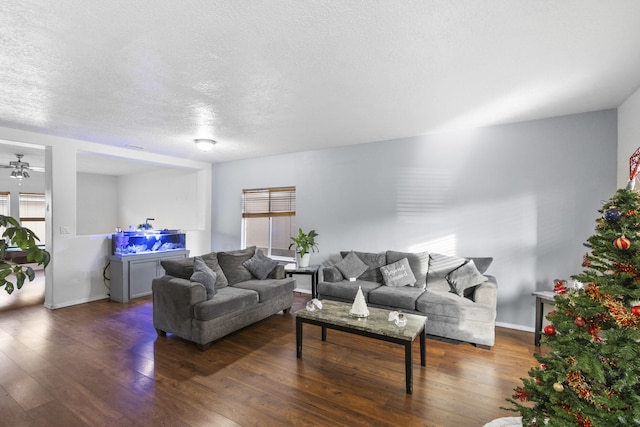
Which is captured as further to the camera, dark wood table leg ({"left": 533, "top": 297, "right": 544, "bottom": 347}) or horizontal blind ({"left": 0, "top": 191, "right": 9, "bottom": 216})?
horizontal blind ({"left": 0, "top": 191, "right": 9, "bottom": 216})

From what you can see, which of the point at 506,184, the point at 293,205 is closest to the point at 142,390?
the point at 293,205

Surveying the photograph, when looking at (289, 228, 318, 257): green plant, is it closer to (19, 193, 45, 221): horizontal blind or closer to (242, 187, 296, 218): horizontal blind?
(242, 187, 296, 218): horizontal blind

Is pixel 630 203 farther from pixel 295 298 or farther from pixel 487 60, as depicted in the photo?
pixel 295 298

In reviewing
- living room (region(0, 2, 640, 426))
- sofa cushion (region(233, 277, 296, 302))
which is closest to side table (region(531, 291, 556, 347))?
living room (region(0, 2, 640, 426))

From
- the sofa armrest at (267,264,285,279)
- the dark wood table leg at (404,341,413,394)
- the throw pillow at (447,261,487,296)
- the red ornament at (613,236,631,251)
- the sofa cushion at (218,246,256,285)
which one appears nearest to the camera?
the red ornament at (613,236,631,251)

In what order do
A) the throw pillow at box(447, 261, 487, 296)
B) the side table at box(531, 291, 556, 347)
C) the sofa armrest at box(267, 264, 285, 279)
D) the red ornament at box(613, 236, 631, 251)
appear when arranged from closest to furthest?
the red ornament at box(613, 236, 631, 251) < the side table at box(531, 291, 556, 347) < the throw pillow at box(447, 261, 487, 296) < the sofa armrest at box(267, 264, 285, 279)

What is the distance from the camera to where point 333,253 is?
4988 mm

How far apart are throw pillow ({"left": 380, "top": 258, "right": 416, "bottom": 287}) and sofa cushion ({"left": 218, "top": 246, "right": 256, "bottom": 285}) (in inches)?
78.4

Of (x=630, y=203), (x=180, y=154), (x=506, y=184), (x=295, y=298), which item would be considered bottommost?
(x=295, y=298)

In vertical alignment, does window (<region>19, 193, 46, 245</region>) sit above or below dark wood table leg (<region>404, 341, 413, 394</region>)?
above

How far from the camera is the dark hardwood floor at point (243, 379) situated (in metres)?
2.00

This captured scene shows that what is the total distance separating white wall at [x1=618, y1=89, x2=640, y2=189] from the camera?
2676 mm

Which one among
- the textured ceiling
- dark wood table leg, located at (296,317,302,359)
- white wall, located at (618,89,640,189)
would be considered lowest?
dark wood table leg, located at (296,317,302,359)

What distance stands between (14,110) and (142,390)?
11.4 ft
